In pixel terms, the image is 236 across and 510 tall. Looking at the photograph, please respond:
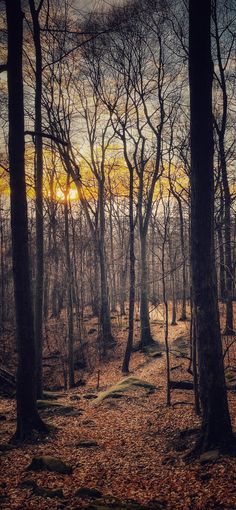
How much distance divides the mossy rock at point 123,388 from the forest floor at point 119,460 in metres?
0.14

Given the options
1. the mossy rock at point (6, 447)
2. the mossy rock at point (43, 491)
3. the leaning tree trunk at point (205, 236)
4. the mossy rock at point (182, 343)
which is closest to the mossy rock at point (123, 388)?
the mossy rock at point (6, 447)

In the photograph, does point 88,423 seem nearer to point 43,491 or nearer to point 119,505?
point 43,491

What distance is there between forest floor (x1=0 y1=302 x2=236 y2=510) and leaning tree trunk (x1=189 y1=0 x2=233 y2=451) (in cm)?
88

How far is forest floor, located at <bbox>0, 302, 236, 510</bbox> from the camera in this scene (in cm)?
496

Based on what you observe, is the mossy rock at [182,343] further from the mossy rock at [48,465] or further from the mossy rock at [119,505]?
the mossy rock at [119,505]

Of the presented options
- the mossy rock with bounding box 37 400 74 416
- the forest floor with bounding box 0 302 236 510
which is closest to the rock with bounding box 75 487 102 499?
the forest floor with bounding box 0 302 236 510

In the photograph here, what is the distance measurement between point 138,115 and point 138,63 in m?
2.29

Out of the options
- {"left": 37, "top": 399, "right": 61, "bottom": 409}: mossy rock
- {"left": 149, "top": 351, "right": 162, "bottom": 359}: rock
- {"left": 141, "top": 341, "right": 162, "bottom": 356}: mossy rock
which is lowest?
{"left": 37, "top": 399, "right": 61, "bottom": 409}: mossy rock

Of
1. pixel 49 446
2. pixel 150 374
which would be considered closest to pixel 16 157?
pixel 49 446

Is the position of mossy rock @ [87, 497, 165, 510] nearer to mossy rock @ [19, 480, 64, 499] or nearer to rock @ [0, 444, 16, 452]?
mossy rock @ [19, 480, 64, 499]

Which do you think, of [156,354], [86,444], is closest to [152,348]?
[156,354]

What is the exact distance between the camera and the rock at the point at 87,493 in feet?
16.7

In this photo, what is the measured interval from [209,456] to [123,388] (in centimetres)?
676

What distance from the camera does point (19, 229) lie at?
7488 mm
